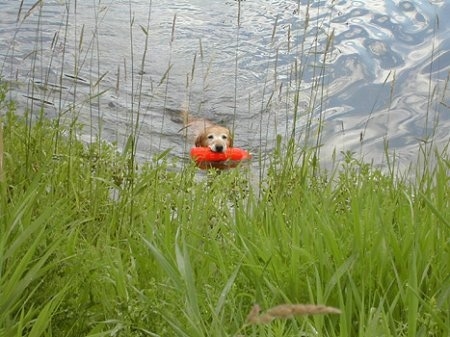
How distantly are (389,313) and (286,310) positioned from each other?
116 cm

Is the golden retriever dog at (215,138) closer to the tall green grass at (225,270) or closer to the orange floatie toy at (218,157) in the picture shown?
the orange floatie toy at (218,157)

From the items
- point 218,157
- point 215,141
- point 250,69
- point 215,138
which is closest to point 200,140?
point 215,138

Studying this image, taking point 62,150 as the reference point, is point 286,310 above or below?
above

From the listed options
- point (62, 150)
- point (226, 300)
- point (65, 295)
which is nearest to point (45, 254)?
point (65, 295)

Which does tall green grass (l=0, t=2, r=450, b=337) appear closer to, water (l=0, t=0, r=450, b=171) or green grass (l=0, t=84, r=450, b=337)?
green grass (l=0, t=84, r=450, b=337)

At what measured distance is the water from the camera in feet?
25.9

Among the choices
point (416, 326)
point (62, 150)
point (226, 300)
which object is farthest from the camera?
point (62, 150)

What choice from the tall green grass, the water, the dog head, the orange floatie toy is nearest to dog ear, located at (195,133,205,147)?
the dog head

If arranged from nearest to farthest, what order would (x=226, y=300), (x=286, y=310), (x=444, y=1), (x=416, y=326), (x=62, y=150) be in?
(x=286, y=310), (x=416, y=326), (x=226, y=300), (x=62, y=150), (x=444, y=1)

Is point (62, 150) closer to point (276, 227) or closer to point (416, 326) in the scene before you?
point (276, 227)

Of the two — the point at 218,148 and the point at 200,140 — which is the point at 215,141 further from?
the point at 200,140

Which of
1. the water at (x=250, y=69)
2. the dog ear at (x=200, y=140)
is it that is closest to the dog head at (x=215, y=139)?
the dog ear at (x=200, y=140)

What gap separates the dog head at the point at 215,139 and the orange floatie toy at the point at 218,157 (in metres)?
0.05

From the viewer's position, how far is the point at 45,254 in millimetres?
2602
